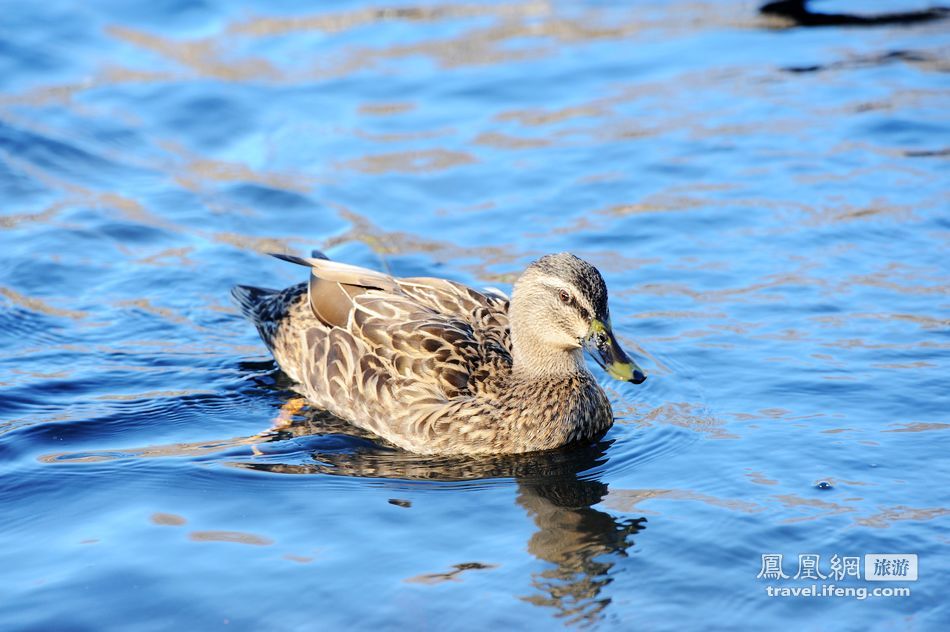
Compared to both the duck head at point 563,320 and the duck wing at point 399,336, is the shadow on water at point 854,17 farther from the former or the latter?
the duck head at point 563,320

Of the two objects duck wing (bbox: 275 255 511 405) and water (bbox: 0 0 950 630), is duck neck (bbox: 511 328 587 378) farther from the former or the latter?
water (bbox: 0 0 950 630)

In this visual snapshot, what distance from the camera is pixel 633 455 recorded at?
802cm

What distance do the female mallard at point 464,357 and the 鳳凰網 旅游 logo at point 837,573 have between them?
4.99 feet

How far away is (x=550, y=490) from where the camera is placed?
7.65 m

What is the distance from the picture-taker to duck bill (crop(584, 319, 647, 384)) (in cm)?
768

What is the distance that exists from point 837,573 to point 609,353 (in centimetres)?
195

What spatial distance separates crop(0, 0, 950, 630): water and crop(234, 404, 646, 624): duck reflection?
27 millimetres

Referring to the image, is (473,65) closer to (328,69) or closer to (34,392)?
(328,69)

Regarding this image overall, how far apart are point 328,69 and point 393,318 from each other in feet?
25.8

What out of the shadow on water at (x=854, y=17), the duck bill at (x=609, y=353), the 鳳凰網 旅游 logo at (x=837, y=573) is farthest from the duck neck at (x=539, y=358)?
the shadow on water at (x=854, y=17)

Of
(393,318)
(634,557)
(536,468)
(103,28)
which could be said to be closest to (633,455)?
(536,468)

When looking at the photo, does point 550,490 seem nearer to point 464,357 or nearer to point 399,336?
point 464,357

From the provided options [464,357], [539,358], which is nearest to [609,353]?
[539,358]

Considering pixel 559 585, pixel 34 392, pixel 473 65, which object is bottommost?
pixel 559 585
